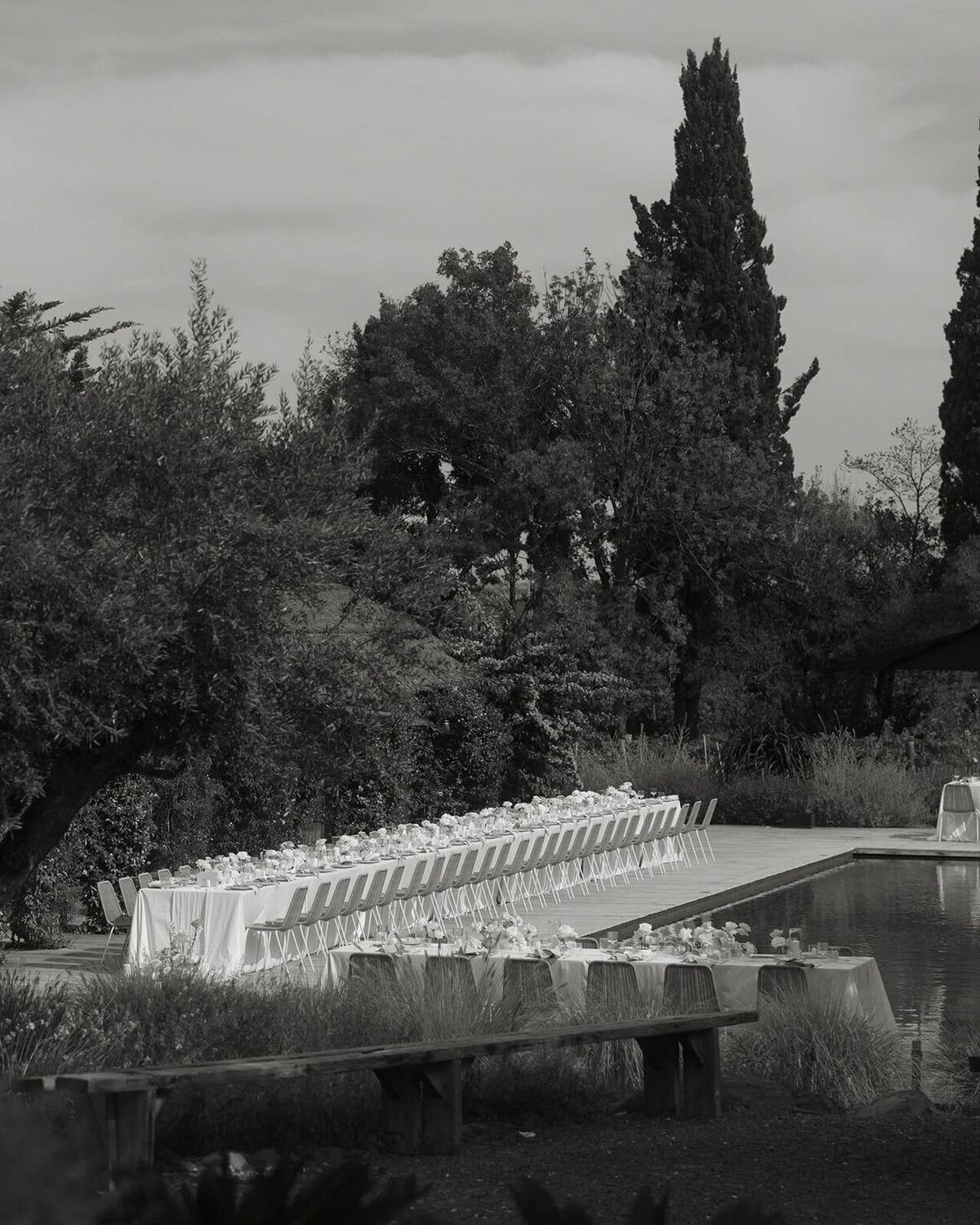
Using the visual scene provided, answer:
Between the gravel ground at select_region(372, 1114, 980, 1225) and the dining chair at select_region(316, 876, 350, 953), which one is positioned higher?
the dining chair at select_region(316, 876, 350, 953)

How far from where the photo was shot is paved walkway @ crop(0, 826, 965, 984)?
41.5 ft

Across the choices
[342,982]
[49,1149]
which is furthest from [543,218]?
[49,1149]

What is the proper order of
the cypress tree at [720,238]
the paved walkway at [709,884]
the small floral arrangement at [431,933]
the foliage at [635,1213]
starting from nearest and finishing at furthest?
the foliage at [635,1213] → the small floral arrangement at [431,933] → the paved walkway at [709,884] → the cypress tree at [720,238]

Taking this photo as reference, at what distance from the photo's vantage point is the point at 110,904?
40.9ft

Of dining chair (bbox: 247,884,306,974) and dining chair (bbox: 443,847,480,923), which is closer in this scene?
dining chair (bbox: 247,884,306,974)

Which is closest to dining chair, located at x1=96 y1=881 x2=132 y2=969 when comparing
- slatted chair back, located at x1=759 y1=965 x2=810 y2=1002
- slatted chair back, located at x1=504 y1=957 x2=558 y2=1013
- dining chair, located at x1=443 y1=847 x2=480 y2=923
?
dining chair, located at x1=443 y1=847 x2=480 y2=923

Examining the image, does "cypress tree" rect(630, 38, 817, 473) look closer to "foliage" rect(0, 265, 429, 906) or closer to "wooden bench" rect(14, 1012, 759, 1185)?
"foliage" rect(0, 265, 429, 906)

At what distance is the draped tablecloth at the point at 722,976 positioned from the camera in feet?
28.6

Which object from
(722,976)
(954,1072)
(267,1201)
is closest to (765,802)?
(722,976)

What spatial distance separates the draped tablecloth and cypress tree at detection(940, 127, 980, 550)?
2432 cm

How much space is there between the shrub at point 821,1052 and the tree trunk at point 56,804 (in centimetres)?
340

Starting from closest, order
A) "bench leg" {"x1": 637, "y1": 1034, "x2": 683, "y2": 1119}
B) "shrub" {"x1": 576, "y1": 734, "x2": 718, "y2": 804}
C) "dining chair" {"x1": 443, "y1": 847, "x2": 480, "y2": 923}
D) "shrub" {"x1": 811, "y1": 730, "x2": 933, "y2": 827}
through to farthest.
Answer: "bench leg" {"x1": 637, "y1": 1034, "x2": 683, "y2": 1119}, "dining chair" {"x1": 443, "y1": 847, "x2": 480, "y2": 923}, "shrub" {"x1": 811, "y1": 730, "x2": 933, "y2": 827}, "shrub" {"x1": 576, "y1": 734, "x2": 718, "y2": 804}

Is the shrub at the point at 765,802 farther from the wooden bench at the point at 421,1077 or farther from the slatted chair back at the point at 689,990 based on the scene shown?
the wooden bench at the point at 421,1077

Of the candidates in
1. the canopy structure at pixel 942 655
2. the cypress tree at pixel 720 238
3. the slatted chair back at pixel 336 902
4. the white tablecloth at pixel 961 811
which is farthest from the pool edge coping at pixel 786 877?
the cypress tree at pixel 720 238
